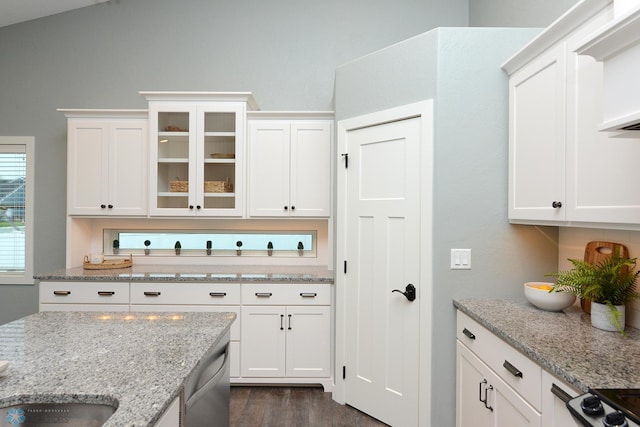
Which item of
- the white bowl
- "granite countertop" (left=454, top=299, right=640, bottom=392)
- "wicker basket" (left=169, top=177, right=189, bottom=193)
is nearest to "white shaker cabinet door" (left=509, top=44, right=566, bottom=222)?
the white bowl

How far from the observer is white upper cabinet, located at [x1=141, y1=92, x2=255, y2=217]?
3.15 m

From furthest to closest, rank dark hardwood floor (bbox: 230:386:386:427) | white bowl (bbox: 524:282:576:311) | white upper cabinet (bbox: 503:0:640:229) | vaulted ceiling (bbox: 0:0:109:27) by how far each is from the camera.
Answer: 1. vaulted ceiling (bbox: 0:0:109:27)
2. dark hardwood floor (bbox: 230:386:386:427)
3. white bowl (bbox: 524:282:576:311)
4. white upper cabinet (bbox: 503:0:640:229)

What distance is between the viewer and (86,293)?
9.64 ft

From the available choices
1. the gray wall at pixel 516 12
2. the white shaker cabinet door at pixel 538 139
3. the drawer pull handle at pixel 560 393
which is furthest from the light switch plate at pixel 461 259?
the gray wall at pixel 516 12

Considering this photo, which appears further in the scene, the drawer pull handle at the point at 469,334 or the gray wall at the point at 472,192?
the gray wall at the point at 472,192

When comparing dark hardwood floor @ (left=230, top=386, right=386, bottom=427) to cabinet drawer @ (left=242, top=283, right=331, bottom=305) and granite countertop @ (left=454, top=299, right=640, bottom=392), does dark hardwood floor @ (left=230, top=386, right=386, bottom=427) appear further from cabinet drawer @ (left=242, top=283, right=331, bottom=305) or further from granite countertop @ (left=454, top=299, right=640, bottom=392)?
granite countertop @ (left=454, top=299, right=640, bottom=392)

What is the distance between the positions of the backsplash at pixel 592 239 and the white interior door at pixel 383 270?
86cm

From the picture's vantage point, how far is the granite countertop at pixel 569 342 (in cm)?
115

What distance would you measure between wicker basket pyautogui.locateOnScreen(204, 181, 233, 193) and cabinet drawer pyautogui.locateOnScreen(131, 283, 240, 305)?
85 centimetres

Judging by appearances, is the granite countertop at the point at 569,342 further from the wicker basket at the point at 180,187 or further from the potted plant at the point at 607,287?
the wicker basket at the point at 180,187

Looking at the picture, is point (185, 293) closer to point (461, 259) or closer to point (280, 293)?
point (280, 293)

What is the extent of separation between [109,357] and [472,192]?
6.71 feet

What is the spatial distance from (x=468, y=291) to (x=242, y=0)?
3463 millimetres

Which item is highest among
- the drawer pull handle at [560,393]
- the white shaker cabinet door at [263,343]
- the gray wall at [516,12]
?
the gray wall at [516,12]
